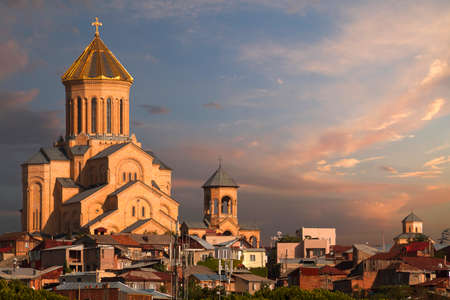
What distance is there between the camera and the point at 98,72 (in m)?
97.3

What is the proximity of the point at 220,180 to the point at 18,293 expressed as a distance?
48.8 metres

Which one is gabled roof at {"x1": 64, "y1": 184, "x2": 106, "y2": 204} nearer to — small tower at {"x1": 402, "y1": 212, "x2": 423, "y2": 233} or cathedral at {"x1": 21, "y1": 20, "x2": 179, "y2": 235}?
cathedral at {"x1": 21, "y1": 20, "x2": 179, "y2": 235}

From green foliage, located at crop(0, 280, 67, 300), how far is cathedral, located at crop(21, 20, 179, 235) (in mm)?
35630

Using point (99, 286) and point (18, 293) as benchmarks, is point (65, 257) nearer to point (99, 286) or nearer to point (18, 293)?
point (99, 286)

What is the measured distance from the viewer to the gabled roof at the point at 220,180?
10131cm

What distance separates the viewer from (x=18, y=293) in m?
53.9

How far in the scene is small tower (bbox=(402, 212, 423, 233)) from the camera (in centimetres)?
14009

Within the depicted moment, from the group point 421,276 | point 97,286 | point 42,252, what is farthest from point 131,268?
point 421,276

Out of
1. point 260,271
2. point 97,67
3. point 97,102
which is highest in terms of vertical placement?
point 97,67

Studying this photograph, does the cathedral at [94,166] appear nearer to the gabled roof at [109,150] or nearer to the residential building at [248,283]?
the gabled roof at [109,150]

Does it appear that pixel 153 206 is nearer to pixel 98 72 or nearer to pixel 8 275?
pixel 98 72

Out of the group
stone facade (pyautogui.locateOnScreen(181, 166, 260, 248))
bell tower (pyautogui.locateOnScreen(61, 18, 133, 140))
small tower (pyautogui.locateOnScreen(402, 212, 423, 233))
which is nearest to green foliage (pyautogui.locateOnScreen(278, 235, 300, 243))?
stone facade (pyautogui.locateOnScreen(181, 166, 260, 248))

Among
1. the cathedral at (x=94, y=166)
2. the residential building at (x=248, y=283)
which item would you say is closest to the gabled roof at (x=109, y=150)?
the cathedral at (x=94, y=166)

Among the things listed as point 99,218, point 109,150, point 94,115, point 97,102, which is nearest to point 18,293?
point 99,218
